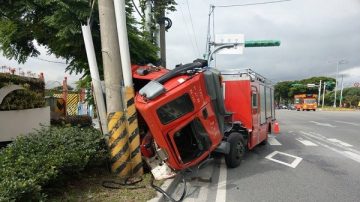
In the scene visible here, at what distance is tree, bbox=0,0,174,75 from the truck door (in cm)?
308

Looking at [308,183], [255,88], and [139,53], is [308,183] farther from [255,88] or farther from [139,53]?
[139,53]

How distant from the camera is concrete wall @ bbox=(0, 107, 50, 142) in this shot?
326 inches

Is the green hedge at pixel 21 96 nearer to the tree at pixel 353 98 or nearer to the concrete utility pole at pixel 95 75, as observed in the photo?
the concrete utility pole at pixel 95 75

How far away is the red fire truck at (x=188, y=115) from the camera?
641 centimetres

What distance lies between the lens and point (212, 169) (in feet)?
28.6

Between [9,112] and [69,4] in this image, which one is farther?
[9,112]

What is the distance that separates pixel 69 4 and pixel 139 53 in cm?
286

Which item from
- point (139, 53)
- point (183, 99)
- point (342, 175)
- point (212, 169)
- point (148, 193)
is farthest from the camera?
point (139, 53)

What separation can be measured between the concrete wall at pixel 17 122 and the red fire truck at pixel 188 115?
2.81 meters

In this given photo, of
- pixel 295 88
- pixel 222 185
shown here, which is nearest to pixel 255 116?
pixel 222 185

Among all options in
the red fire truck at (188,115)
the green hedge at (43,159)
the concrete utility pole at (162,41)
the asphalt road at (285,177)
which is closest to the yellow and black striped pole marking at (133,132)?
the red fire truck at (188,115)

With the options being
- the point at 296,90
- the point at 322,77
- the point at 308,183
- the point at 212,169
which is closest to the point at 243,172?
the point at 212,169

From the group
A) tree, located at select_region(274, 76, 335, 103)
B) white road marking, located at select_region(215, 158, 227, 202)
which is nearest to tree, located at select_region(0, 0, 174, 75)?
white road marking, located at select_region(215, 158, 227, 202)

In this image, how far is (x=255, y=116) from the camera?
1041 centimetres
